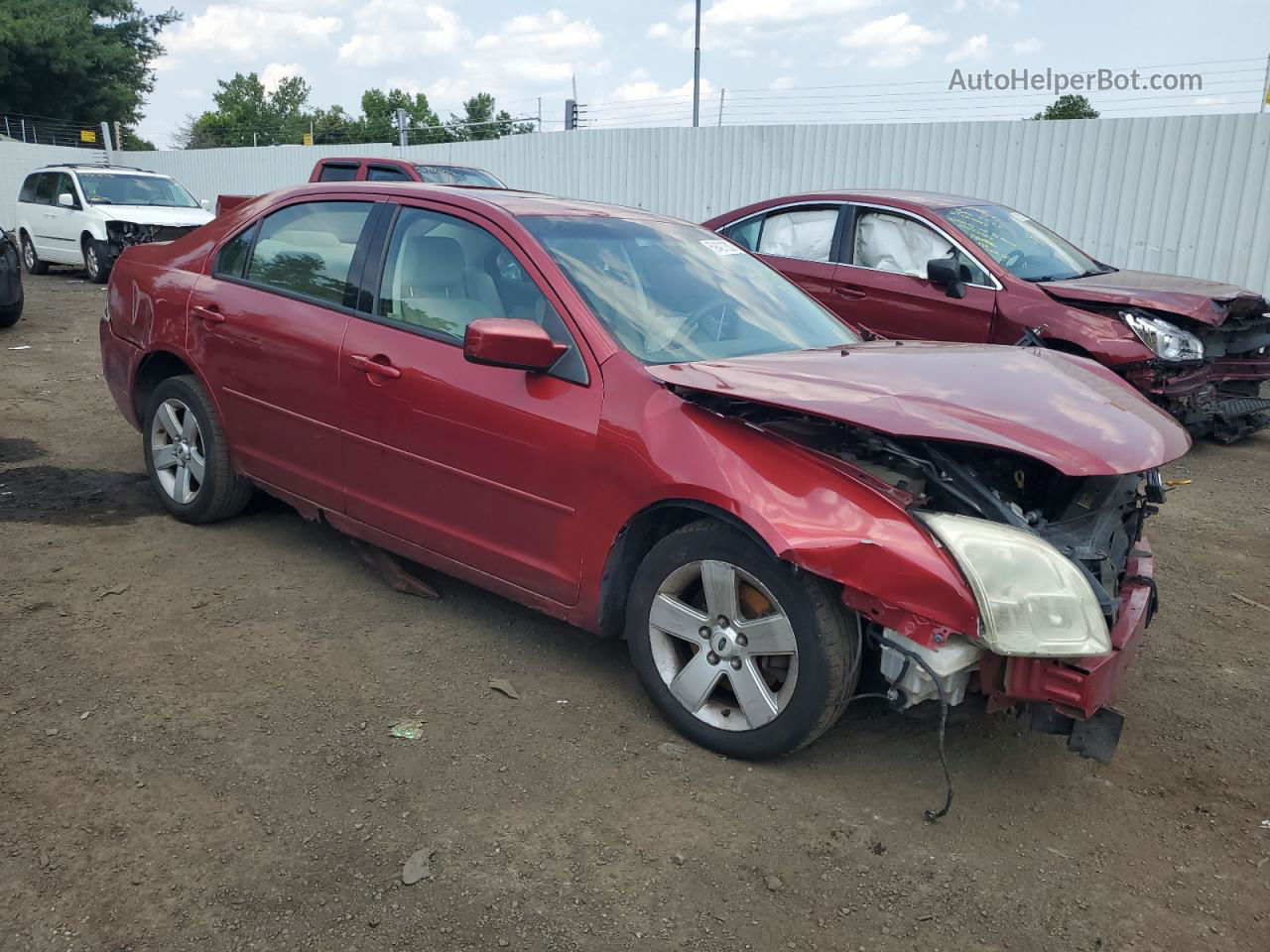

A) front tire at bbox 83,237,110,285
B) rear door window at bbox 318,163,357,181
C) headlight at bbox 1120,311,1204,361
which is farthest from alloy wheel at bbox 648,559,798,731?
front tire at bbox 83,237,110,285

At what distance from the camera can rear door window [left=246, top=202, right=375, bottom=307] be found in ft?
13.6

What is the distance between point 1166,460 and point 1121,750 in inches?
41.1

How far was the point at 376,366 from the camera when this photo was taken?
3.82 m

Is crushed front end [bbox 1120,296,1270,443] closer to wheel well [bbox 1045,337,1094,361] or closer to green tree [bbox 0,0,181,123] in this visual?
wheel well [bbox 1045,337,1094,361]

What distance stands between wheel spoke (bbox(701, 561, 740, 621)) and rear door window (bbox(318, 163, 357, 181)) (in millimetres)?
9659

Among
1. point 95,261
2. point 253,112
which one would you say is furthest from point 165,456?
point 253,112

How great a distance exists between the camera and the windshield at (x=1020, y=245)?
23.7 ft

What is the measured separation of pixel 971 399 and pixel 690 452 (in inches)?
33.3

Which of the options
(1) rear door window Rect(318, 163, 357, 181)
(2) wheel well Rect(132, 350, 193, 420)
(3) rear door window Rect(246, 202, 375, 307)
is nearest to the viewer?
(3) rear door window Rect(246, 202, 375, 307)

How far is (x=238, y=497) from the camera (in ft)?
15.9

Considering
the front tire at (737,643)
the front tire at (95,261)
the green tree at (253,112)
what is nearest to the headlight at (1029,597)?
the front tire at (737,643)

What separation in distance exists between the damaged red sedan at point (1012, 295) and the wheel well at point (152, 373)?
4311 mm

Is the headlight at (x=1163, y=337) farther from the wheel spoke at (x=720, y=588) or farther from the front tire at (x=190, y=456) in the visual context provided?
the front tire at (x=190, y=456)

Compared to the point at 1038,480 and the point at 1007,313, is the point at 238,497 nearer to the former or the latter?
the point at 1038,480
